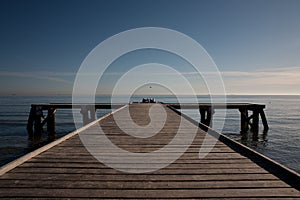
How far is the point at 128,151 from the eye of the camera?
5.80 m

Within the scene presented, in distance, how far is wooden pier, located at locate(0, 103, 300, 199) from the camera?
3387mm

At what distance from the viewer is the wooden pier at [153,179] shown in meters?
3.39

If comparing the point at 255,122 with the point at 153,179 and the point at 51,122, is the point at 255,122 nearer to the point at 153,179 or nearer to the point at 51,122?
the point at 51,122

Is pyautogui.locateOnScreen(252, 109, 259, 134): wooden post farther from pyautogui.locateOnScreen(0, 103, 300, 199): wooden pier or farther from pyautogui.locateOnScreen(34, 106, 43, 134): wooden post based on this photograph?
pyautogui.locateOnScreen(34, 106, 43, 134): wooden post

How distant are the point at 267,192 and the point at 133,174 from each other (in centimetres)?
198

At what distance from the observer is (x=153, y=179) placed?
12.9 feet

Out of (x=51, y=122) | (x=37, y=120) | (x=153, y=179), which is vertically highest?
(x=153, y=179)

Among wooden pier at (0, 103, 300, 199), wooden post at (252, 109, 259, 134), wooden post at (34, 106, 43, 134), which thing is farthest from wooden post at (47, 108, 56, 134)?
wooden post at (252, 109, 259, 134)

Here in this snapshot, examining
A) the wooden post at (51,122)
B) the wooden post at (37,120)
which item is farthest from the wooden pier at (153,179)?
the wooden post at (37,120)

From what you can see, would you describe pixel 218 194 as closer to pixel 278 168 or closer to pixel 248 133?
pixel 278 168

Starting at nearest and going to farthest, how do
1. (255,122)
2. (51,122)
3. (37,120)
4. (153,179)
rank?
(153,179) < (51,122) < (37,120) < (255,122)

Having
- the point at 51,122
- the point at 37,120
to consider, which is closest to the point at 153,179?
the point at 51,122

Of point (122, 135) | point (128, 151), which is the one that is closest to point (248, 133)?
point (122, 135)

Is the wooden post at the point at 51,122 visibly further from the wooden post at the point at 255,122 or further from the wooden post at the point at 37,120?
the wooden post at the point at 255,122
